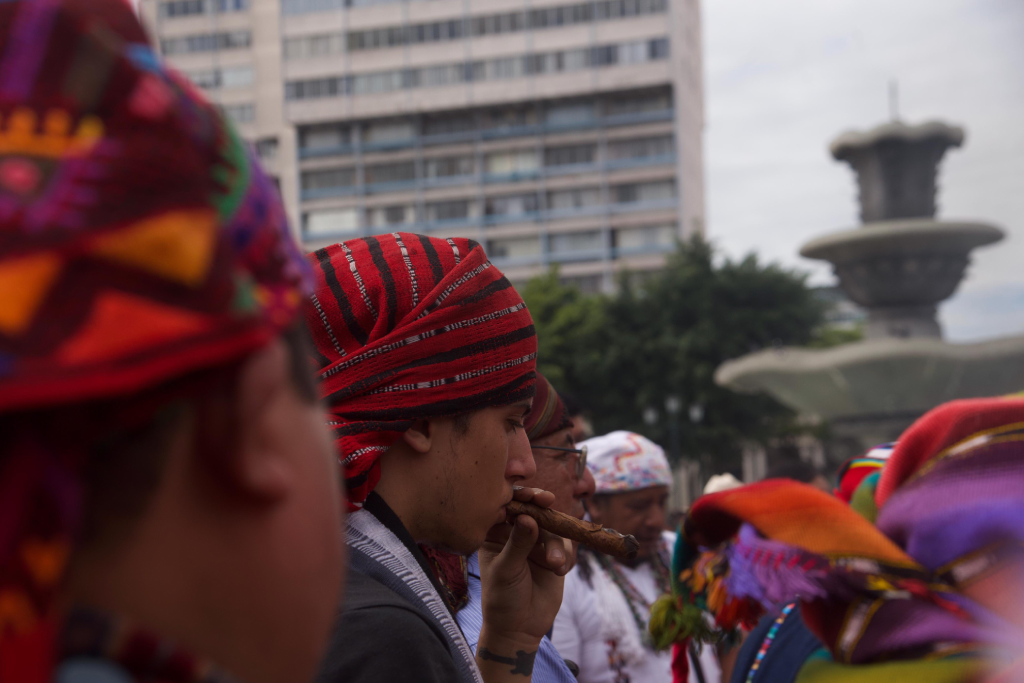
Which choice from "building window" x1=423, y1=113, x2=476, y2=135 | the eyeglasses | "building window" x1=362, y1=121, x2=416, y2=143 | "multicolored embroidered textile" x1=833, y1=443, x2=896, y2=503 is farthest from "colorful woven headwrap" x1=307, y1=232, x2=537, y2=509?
"building window" x1=362, y1=121, x2=416, y2=143

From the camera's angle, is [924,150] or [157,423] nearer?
[157,423]

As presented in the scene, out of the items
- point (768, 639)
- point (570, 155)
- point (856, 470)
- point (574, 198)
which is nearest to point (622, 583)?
point (768, 639)

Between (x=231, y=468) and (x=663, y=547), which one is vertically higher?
(x=231, y=468)

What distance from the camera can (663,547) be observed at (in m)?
5.56

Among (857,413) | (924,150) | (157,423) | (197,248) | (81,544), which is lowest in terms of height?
(857,413)

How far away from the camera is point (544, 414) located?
11.4 ft

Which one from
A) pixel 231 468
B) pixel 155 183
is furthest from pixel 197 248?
pixel 231 468

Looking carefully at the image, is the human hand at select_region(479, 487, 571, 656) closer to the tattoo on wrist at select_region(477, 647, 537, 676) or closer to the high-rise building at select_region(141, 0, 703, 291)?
the tattoo on wrist at select_region(477, 647, 537, 676)

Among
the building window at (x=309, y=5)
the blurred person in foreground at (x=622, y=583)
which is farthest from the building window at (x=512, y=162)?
the blurred person in foreground at (x=622, y=583)

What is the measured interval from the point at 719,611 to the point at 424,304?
89cm

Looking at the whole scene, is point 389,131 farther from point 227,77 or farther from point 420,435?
point 420,435

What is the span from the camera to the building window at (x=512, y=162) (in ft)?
194

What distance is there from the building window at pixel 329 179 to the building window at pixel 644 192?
16.8m

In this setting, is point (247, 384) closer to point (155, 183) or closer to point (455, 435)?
point (155, 183)
